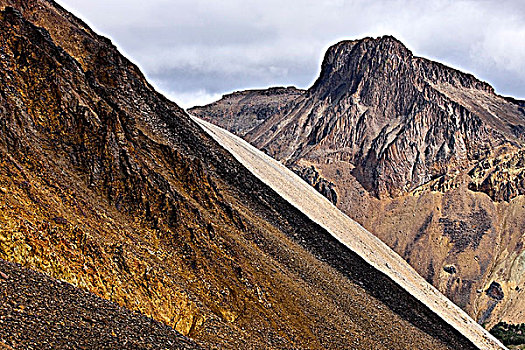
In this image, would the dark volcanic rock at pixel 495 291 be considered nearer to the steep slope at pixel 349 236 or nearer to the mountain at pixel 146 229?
the steep slope at pixel 349 236

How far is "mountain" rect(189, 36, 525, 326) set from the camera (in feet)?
323

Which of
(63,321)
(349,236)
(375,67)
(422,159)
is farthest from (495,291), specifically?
(63,321)

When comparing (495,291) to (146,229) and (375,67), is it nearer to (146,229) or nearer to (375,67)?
(375,67)

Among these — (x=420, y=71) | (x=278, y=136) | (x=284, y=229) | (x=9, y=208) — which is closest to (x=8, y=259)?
(x=9, y=208)

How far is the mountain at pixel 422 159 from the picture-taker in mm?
98375

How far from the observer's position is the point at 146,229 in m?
23.2

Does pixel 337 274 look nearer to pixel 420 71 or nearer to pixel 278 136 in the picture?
pixel 278 136

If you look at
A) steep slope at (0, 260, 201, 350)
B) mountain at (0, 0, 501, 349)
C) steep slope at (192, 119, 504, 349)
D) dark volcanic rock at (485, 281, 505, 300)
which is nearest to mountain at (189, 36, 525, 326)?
dark volcanic rock at (485, 281, 505, 300)

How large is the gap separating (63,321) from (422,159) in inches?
4737

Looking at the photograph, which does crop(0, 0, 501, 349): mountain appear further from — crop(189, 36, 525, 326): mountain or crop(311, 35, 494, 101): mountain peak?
crop(311, 35, 494, 101): mountain peak

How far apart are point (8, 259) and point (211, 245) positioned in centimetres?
1115

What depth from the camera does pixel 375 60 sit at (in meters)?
140

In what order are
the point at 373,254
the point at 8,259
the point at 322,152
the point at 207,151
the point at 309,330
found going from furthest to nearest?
1. the point at 322,152
2. the point at 373,254
3. the point at 207,151
4. the point at 309,330
5. the point at 8,259

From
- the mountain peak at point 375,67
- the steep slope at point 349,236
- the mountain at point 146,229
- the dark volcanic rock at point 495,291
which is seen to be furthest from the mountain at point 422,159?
the mountain at point 146,229
